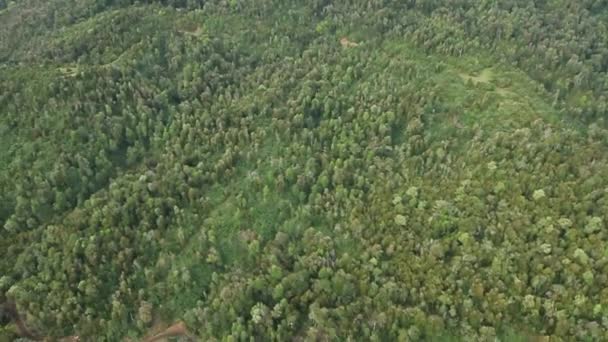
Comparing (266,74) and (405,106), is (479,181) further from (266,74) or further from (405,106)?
(266,74)

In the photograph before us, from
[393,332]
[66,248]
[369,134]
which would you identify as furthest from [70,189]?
[393,332]

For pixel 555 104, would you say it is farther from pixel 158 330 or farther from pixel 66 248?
pixel 66 248

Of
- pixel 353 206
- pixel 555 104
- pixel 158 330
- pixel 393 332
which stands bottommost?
pixel 158 330

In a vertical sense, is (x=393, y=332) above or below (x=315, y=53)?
below

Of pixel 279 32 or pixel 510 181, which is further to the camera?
pixel 279 32

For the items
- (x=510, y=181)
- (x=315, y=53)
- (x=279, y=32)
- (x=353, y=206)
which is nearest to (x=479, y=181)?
(x=510, y=181)

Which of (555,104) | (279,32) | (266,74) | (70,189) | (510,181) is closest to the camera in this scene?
(510,181)

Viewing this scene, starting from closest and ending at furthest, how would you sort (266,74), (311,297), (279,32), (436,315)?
(436,315), (311,297), (266,74), (279,32)
